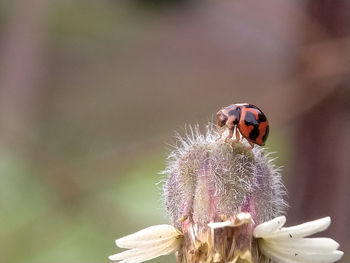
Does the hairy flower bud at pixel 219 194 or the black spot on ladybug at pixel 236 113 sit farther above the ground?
the black spot on ladybug at pixel 236 113

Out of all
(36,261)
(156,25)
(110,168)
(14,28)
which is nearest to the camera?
(36,261)

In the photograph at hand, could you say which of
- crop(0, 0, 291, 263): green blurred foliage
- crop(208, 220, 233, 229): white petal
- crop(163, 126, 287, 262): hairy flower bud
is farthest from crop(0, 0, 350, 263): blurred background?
crop(208, 220, 233, 229): white petal

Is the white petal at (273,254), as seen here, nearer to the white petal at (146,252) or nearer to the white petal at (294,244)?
the white petal at (294,244)

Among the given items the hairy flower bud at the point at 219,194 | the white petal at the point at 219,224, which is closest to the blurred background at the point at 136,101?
the hairy flower bud at the point at 219,194

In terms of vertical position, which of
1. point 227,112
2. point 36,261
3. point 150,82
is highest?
point 150,82

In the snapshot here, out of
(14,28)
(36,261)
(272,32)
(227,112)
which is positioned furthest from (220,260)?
(272,32)

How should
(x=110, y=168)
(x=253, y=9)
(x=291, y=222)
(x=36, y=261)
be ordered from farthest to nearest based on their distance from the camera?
(x=253, y=9) < (x=110, y=168) < (x=36, y=261) < (x=291, y=222)

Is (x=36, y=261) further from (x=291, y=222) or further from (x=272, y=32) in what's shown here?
(x=272, y=32)

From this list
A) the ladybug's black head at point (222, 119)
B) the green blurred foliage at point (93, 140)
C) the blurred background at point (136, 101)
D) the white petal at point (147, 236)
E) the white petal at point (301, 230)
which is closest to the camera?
the white petal at point (301, 230)

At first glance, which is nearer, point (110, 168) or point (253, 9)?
point (110, 168)
